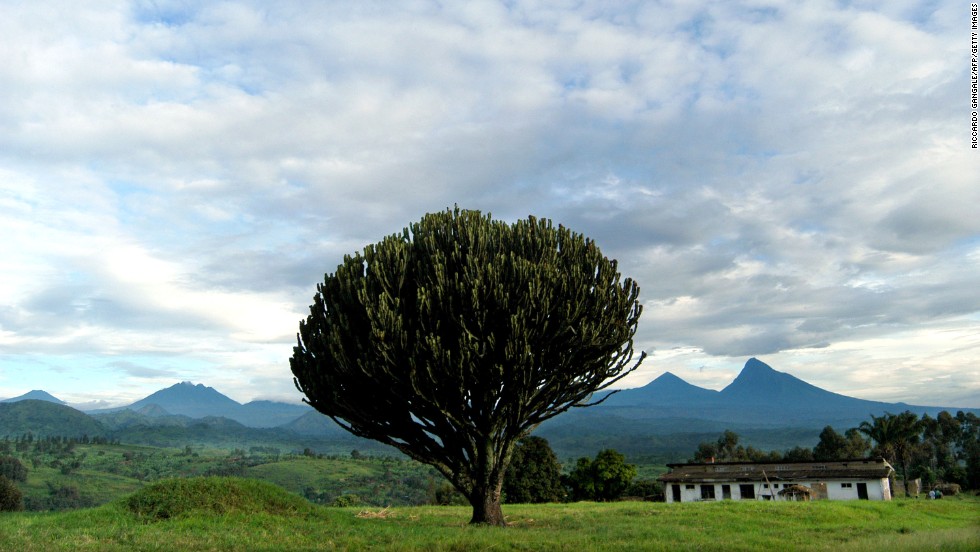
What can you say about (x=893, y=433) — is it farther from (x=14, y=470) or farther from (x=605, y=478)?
(x=14, y=470)

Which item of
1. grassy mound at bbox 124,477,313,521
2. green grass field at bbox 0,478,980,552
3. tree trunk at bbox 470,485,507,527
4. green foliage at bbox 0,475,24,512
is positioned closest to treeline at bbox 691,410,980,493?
green grass field at bbox 0,478,980,552

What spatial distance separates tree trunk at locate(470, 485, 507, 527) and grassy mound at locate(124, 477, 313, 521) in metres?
5.82

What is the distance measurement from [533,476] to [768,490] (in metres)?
18.8

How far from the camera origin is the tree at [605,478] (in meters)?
56.6

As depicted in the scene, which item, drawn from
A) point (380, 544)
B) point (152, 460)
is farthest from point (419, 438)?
point (152, 460)

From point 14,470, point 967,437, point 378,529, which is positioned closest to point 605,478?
point 378,529

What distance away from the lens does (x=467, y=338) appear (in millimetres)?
21359

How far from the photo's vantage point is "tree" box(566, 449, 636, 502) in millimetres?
56625

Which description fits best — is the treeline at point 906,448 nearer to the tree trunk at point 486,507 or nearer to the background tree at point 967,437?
the background tree at point 967,437

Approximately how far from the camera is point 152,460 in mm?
143125

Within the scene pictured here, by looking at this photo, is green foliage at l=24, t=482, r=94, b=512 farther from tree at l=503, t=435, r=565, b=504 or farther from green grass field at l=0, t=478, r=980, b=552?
green grass field at l=0, t=478, r=980, b=552

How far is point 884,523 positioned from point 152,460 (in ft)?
486

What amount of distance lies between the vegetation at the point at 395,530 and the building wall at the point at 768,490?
25.8 metres

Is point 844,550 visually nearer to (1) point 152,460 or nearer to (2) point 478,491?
(2) point 478,491
